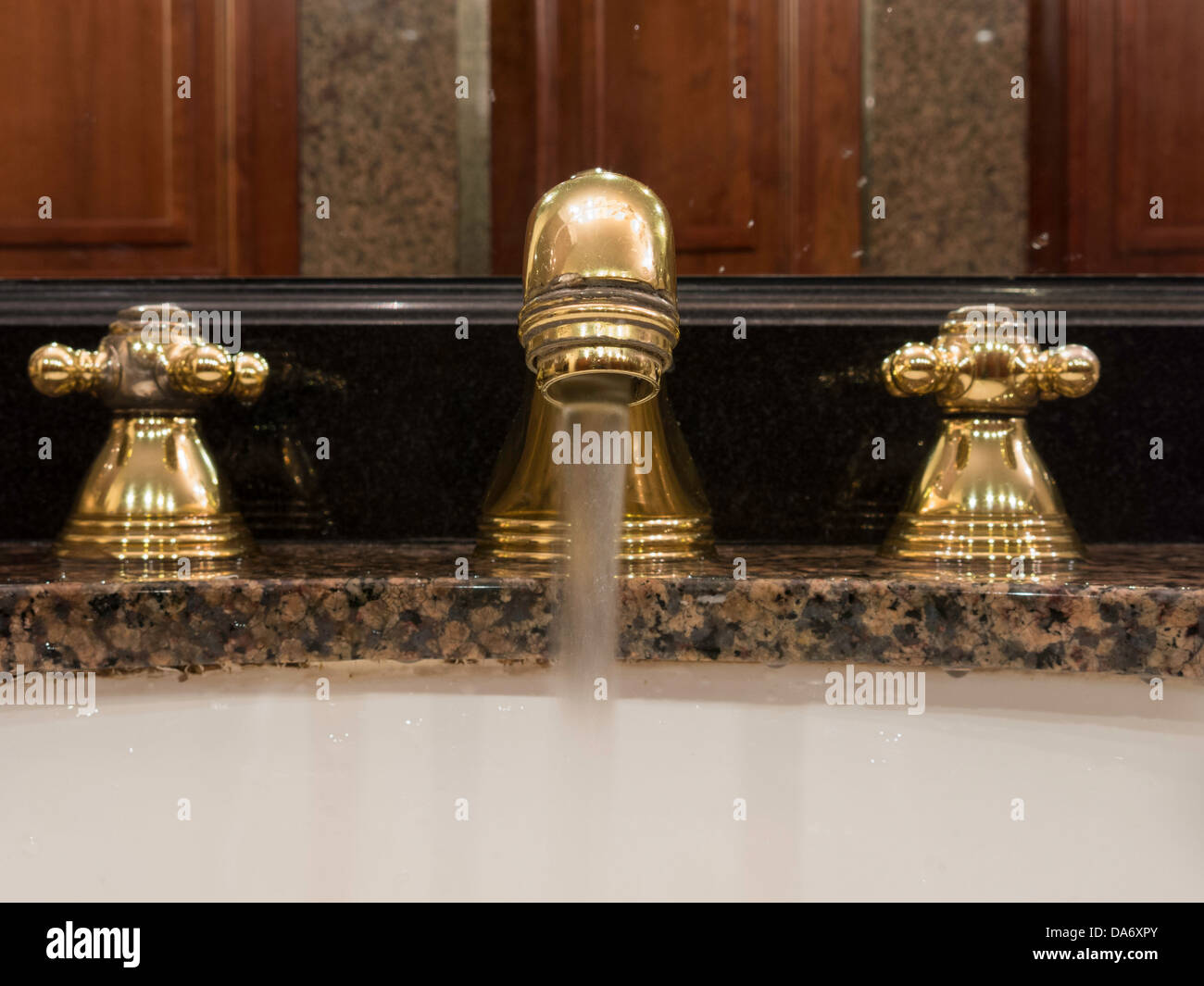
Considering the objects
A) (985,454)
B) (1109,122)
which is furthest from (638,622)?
(1109,122)

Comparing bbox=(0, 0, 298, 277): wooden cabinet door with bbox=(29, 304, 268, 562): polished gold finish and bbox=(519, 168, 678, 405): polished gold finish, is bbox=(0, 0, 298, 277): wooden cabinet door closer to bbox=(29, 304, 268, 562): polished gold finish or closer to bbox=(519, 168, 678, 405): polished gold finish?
bbox=(29, 304, 268, 562): polished gold finish

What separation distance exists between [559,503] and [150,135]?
0.42 m

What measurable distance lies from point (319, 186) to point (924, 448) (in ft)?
1.41

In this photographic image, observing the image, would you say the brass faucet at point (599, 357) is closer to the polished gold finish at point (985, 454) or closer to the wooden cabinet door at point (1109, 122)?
the polished gold finish at point (985, 454)

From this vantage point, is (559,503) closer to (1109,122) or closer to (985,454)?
(985,454)

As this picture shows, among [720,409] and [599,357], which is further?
[720,409]

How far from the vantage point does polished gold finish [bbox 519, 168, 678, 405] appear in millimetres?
336

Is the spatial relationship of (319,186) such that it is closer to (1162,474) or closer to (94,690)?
(94,690)

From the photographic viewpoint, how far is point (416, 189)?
63 cm

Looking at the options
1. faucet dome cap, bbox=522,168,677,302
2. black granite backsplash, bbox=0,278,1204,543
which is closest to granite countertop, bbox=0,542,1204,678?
faucet dome cap, bbox=522,168,677,302

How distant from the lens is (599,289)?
0.34m

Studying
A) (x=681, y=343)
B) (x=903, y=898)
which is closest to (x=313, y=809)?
(x=903, y=898)

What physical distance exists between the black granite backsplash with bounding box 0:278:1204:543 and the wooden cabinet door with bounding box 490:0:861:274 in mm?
45

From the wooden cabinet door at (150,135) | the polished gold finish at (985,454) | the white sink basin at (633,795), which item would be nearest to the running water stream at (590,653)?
the white sink basin at (633,795)
